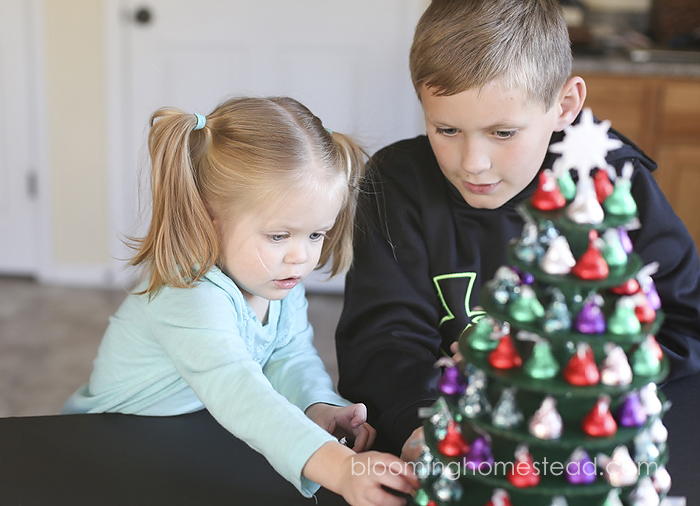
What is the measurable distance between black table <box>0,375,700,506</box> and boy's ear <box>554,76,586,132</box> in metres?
0.44

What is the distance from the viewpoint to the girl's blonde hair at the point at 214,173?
111 centimetres

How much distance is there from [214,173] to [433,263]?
0.34 m

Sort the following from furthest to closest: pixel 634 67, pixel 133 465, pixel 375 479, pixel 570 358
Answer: pixel 634 67, pixel 133 465, pixel 375 479, pixel 570 358

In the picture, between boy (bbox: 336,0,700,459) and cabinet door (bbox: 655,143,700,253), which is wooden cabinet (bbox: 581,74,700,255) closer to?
cabinet door (bbox: 655,143,700,253)

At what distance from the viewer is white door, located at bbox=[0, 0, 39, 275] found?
367 cm

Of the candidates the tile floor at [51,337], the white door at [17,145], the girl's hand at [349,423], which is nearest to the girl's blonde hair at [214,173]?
the girl's hand at [349,423]

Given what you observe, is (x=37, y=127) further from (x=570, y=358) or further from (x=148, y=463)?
(x=570, y=358)

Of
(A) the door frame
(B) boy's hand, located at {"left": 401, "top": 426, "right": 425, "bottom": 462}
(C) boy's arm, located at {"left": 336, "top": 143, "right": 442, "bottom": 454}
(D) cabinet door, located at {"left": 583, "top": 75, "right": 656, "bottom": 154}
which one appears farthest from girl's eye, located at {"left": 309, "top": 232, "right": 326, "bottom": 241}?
(A) the door frame

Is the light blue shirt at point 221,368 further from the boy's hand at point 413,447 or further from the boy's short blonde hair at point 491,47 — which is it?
the boy's short blonde hair at point 491,47

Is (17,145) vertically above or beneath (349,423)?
beneath

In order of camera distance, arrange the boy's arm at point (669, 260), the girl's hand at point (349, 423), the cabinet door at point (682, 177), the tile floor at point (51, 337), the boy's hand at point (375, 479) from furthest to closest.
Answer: the cabinet door at point (682, 177) → the tile floor at point (51, 337) → the boy's arm at point (669, 260) → the girl's hand at point (349, 423) → the boy's hand at point (375, 479)

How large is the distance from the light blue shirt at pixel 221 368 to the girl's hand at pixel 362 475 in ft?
0.05

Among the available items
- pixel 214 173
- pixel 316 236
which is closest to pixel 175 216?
pixel 214 173

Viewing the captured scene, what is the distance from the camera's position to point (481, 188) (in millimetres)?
1193
